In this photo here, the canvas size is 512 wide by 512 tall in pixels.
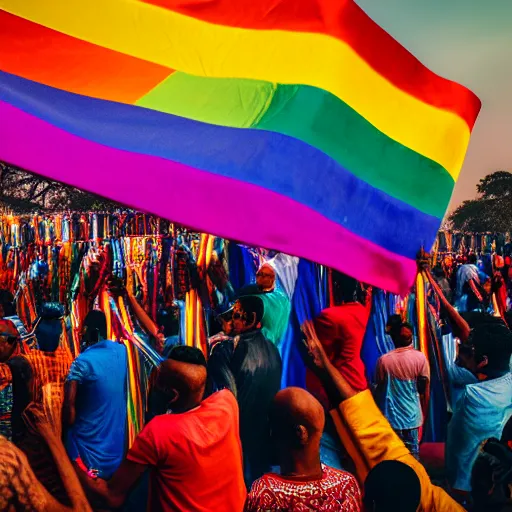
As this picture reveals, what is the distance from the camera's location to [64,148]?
461 cm

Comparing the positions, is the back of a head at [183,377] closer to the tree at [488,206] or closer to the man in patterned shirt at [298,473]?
the man in patterned shirt at [298,473]

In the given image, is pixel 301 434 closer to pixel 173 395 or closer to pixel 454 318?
pixel 173 395

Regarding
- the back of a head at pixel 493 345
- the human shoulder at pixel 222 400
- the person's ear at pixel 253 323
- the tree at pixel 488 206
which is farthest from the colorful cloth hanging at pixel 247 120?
the tree at pixel 488 206

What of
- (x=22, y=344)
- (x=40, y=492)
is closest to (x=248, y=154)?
(x=22, y=344)

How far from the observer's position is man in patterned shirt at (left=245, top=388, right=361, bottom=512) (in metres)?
4.63

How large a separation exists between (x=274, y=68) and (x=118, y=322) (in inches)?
93.2

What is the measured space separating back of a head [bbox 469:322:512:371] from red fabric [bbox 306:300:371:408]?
109cm

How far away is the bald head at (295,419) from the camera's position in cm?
471

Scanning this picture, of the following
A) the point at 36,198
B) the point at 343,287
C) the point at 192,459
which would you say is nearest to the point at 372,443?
the point at 343,287

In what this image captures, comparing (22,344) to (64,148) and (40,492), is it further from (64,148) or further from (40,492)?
(64,148)

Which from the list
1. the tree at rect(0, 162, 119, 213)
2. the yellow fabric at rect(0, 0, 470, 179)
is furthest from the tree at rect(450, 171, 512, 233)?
the yellow fabric at rect(0, 0, 470, 179)

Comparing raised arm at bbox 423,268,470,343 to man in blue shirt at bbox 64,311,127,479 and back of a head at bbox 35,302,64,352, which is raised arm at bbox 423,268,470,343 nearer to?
man in blue shirt at bbox 64,311,127,479

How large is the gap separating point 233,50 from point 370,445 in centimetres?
286

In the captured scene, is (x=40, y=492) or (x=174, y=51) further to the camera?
(x=174, y=51)
